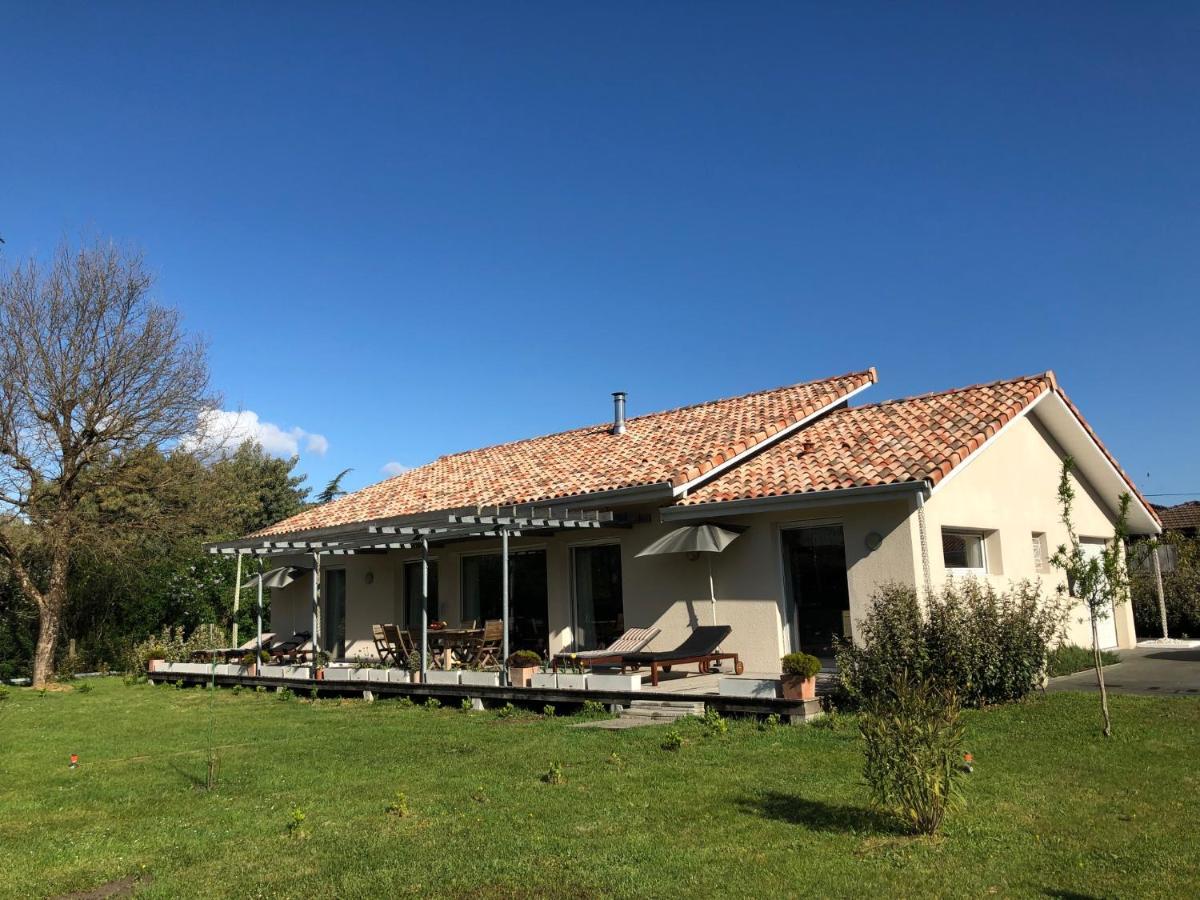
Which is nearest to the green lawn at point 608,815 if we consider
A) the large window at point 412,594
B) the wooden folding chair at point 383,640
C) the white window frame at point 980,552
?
the white window frame at point 980,552

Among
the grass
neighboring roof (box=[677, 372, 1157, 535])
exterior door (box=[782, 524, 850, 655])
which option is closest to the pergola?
neighboring roof (box=[677, 372, 1157, 535])

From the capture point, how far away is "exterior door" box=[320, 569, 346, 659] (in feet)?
68.6

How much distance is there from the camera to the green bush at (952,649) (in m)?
10.2

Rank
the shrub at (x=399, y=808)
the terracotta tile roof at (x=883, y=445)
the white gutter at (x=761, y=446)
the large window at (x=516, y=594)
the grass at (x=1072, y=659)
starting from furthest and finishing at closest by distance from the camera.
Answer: the large window at (x=516, y=594), the white gutter at (x=761, y=446), the grass at (x=1072, y=659), the terracotta tile roof at (x=883, y=445), the shrub at (x=399, y=808)

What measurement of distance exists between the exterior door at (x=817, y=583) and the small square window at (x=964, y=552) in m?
1.56

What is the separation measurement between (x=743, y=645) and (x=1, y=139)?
10.8 m

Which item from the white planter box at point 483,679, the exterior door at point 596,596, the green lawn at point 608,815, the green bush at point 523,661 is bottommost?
the green lawn at point 608,815

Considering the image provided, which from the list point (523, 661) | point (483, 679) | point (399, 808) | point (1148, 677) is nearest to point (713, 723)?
point (523, 661)

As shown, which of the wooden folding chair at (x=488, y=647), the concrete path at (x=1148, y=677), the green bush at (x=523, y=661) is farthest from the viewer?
the wooden folding chair at (x=488, y=647)

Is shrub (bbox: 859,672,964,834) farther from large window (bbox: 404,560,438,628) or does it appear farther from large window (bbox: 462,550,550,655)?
large window (bbox: 404,560,438,628)

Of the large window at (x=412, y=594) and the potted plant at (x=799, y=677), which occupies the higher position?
the large window at (x=412, y=594)

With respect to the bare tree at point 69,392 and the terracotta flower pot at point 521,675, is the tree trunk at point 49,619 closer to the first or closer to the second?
the bare tree at point 69,392

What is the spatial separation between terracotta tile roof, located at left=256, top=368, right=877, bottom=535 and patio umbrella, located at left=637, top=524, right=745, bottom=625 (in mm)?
961

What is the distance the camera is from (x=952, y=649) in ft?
33.3
